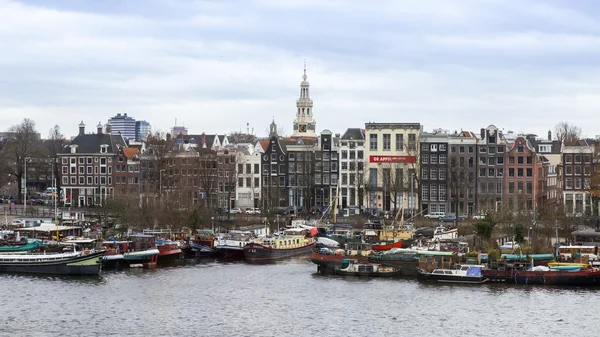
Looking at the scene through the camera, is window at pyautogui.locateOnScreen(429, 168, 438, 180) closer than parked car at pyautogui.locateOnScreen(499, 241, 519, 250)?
No

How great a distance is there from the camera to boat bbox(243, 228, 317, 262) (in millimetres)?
90062

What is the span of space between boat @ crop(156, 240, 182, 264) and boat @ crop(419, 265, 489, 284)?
23.4 meters

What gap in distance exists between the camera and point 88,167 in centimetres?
13938

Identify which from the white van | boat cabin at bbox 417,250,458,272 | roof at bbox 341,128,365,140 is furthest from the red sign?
boat cabin at bbox 417,250,458,272

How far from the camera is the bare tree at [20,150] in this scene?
14288 centimetres

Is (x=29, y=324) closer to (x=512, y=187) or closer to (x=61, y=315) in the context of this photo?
(x=61, y=315)

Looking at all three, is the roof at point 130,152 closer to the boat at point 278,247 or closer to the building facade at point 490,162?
the boat at point 278,247

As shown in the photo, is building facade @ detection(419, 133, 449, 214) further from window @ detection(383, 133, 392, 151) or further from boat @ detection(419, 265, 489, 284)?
boat @ detection(419, 265, 489, 284)

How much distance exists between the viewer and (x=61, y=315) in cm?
6216

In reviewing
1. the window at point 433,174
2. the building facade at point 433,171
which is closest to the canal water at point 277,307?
the building facade at point 433,171

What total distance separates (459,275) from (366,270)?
24.1 ft

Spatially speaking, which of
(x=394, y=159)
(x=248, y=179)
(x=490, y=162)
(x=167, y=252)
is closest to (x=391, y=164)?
(x=394, y=159)

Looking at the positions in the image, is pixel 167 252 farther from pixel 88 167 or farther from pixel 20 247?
pixel 88 167

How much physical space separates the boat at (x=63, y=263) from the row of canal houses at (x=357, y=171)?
109 ft
